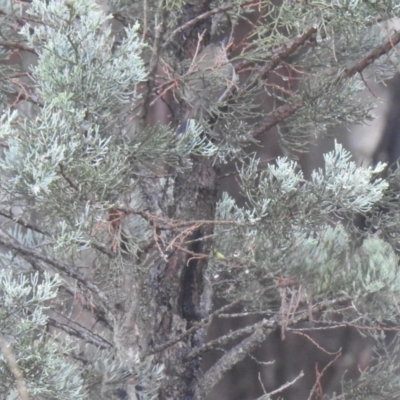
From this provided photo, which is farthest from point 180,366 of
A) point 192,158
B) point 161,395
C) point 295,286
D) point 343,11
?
point 343,11

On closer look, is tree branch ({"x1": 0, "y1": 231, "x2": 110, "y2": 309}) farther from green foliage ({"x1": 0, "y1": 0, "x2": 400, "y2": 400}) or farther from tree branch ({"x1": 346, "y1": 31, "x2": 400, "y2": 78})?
tree branch ({"x1": 346, "y1": 31, "x2": 400, "y2": 78})

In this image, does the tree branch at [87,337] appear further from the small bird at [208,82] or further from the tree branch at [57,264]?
the small bird at [208,82]

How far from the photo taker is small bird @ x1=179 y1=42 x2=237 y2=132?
4.07ft

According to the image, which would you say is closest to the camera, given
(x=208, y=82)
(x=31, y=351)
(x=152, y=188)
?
(x=31, y=351)

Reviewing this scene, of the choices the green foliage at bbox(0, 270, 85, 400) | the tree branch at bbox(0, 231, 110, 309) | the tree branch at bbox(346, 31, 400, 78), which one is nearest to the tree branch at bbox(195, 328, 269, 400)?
the tree branch at bbox(0, 231, 110, 309)

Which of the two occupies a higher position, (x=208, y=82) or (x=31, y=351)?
(x=208, y=82)

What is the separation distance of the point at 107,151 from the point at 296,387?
5.81ft

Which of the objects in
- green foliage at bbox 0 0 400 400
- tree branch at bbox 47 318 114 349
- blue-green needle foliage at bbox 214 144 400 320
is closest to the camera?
green foliage at bbox 0 0 400 400

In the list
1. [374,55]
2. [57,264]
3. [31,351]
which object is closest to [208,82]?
[374,55]

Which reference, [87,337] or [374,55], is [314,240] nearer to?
[374,55]

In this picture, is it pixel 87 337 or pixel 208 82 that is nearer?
pixel 208 82

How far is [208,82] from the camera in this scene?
1.31 meters

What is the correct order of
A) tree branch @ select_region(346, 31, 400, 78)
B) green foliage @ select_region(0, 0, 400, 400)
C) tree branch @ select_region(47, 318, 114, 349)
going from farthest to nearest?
tree branch @ select_region(47, 318, 114, 349) → tree branch @ select_region(346, 31, 400, 78) → green foliage @ select_region(0, 0, 400, 400)

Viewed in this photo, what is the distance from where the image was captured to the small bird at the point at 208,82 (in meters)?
1.24
